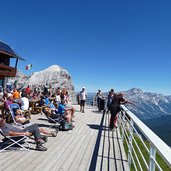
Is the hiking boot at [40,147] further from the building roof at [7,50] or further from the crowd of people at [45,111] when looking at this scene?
the building roof at [7,50]

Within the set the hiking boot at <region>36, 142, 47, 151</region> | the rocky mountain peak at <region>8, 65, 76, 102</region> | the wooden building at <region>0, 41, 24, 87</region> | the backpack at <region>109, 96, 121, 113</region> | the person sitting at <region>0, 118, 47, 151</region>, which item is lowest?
the hiking boot at <region>36, 142, 47, 151</region>

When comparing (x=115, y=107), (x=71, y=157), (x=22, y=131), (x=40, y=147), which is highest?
(x=115, y=107)

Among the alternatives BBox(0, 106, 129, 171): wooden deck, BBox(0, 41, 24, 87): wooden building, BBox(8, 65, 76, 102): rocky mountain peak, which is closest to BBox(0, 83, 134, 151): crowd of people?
BBox(0, 106, 129, 171): wooden deck

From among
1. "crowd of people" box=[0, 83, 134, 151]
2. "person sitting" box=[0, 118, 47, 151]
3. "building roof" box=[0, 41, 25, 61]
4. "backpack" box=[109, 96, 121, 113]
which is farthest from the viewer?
"building roof" box=[0, 41, 25, 61]

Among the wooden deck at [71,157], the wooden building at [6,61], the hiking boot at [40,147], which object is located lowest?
the wooden deck at [71,157]

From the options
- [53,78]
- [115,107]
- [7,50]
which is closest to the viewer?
[115,107]

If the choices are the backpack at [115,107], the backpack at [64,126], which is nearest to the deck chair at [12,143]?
the backpack at [64,126]

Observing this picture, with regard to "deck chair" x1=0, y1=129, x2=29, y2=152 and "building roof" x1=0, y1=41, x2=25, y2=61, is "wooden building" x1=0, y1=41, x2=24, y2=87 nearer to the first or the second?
"building roof" x1=0, y1=41, x2=25, y2=61

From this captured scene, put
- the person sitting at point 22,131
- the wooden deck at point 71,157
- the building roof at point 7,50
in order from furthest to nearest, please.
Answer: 1. the building roof at point 7,50
2. the person sitting at point 22,131
3. the wooden deck at point 71,157

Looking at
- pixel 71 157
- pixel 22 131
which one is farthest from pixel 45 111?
pixel 71 157

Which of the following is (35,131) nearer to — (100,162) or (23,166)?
(23,166)

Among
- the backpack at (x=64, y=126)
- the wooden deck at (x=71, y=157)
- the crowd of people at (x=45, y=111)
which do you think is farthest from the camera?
the backpack at (x=64, y=126)

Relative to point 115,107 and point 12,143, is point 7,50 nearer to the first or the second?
point 115,107

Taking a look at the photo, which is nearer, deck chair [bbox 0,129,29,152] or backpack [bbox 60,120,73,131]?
deck chair [bbox 0,129,29,152]
